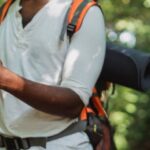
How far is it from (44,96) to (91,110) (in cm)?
36

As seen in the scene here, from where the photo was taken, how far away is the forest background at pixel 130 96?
19.6 feet

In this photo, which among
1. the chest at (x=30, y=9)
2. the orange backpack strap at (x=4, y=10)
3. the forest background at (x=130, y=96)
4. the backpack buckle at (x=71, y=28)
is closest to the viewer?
the backpack buckle at (x=71, y=28)

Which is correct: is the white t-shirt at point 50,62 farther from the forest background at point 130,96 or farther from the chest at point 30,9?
the forest background at point 130,96

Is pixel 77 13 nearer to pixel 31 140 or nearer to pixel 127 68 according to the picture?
pixel 127 68

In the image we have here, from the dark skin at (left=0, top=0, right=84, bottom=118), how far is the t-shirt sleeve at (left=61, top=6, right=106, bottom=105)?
1.4 inches

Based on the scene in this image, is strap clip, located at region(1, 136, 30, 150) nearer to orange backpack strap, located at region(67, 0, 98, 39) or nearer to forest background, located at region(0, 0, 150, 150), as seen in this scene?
orange backpack strap, located at region(67, 0, 98, 39)

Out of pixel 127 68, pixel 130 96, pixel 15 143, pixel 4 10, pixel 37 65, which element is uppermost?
pixel 4 10

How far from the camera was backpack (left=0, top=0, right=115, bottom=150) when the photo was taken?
2.78 metres

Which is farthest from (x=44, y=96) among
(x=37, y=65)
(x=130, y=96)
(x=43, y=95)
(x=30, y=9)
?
(x=130, y=96)

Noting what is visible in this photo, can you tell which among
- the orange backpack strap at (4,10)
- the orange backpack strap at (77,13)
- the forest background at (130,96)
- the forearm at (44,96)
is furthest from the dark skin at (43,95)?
the forest background at (130,96)

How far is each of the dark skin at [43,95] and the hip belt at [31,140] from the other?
6cm

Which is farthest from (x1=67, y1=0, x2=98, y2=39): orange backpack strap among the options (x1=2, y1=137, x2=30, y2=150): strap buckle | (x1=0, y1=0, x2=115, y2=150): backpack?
(x1=2, y1=137, x2=30, y2=150): strap buckle

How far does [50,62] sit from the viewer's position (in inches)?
111

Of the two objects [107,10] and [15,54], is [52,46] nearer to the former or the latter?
[15,54]
